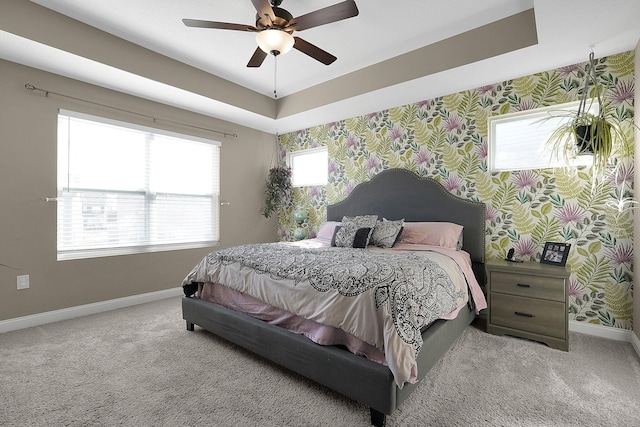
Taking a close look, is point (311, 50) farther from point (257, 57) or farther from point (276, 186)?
point (276, 186)

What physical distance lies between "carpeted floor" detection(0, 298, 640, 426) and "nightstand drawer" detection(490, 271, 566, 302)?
0.41m

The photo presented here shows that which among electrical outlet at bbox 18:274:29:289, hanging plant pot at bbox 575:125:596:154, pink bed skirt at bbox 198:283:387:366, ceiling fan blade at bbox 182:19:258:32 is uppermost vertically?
ceiling fan blade at bbox 182:19:258:32

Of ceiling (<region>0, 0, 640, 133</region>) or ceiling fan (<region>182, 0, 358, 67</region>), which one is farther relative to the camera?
ceiling (<region>0, 0, 640, 133</region>)

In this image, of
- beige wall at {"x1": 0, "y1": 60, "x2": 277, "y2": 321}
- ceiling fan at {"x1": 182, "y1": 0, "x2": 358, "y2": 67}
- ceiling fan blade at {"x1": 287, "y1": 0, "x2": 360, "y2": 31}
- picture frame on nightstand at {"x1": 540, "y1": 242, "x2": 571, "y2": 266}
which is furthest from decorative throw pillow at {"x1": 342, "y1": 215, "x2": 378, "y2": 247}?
beige wall at {"x1": 0, "y1": 60, "x2": 277, "y2": 321}

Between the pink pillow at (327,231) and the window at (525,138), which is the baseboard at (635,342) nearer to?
the window at (525,138)

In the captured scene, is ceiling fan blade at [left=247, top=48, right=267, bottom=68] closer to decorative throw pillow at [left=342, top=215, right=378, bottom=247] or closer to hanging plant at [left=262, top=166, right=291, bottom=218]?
decorative throw pillow at [left=342, top=215, right=378, bottom=247]

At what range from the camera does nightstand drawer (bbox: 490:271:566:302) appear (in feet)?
7.84

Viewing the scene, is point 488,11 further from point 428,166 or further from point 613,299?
point 613,299

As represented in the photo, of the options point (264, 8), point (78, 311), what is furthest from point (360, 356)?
point (78, 311)

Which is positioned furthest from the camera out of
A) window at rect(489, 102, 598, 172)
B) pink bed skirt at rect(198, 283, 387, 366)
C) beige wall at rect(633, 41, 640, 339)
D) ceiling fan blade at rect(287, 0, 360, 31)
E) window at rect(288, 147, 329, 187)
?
window at rect(288, 147, 329, 187)

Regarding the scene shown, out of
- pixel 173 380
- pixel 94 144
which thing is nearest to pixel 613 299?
pixel 173 380

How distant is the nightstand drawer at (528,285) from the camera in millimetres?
2391

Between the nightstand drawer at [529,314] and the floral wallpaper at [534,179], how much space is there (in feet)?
1.90

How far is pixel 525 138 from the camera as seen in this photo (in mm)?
3025
